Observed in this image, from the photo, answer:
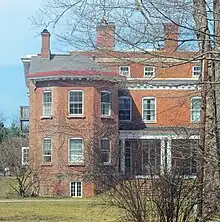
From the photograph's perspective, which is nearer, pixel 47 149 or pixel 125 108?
pixel 47 149

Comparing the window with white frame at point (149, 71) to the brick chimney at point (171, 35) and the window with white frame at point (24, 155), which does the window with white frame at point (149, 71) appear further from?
the window with white frame at point (24, 155)

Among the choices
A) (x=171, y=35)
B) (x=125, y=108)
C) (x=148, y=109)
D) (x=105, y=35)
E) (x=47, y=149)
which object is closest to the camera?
(x=171, y=35)

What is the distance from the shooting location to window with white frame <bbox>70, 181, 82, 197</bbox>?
138 feet

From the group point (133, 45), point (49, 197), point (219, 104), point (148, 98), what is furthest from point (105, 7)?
point (148, 98)

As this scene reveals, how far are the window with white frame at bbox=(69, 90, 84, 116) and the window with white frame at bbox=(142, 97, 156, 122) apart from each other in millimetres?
6587

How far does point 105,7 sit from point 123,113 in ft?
123

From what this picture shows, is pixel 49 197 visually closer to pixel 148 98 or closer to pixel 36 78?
pixel 36 78

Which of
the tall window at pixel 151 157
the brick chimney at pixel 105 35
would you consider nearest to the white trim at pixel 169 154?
the tall window at pixel 151 157

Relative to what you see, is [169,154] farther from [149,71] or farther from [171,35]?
[171,35]

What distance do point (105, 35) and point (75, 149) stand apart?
104ft

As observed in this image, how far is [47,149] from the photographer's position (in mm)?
43562

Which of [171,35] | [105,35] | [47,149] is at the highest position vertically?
[105,35]

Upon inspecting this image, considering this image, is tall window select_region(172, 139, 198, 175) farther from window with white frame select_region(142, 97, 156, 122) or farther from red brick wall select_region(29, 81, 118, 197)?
window with white frame select_region(142, 97, 156, 122)

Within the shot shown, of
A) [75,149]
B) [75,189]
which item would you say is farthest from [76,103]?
[75,189]
